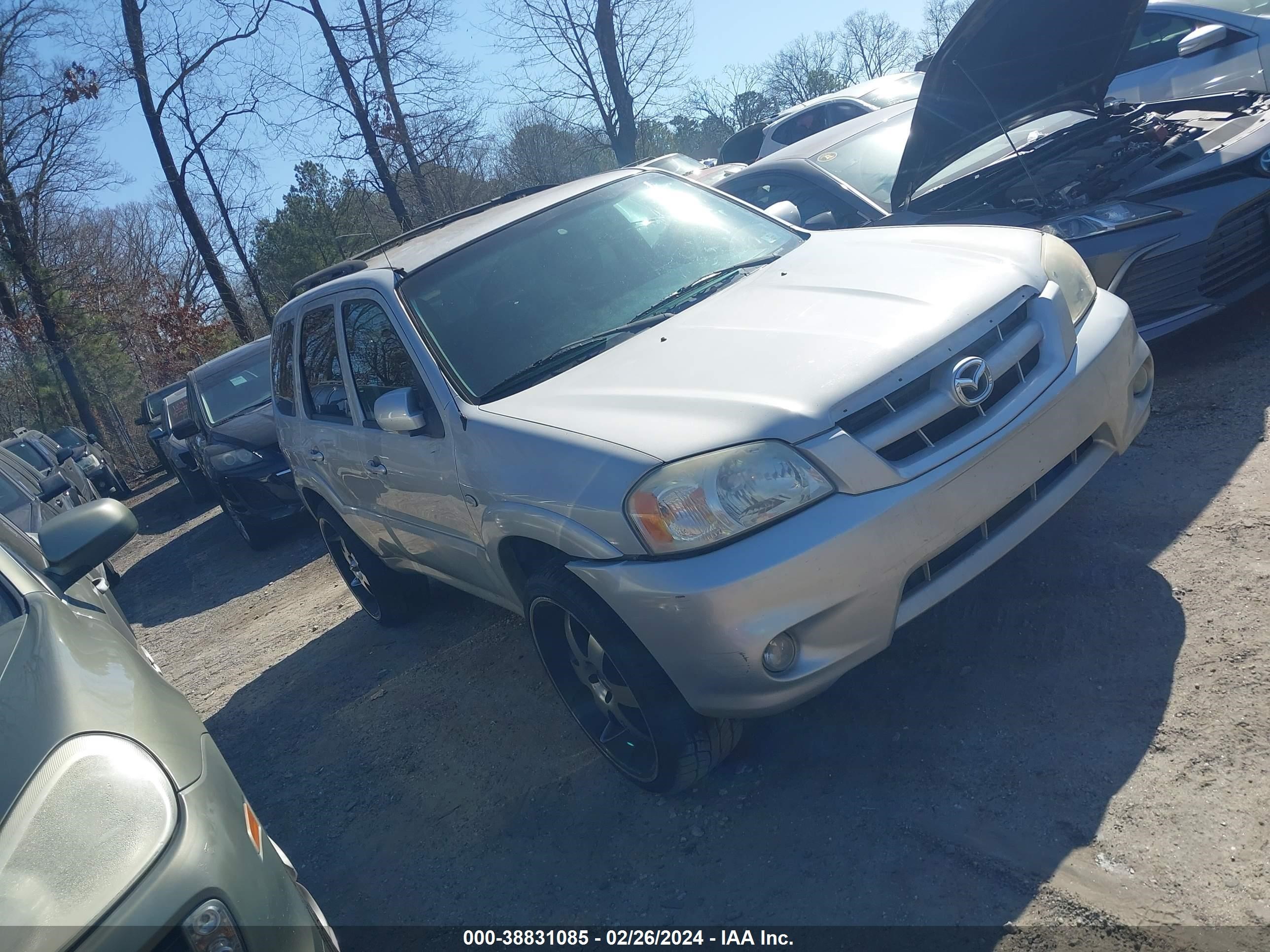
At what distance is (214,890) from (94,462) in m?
16.8

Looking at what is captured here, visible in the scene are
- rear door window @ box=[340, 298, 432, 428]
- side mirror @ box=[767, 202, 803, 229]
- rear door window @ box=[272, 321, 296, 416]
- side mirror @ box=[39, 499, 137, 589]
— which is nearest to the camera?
side mirror @ box=[39, 499, 137, 589]

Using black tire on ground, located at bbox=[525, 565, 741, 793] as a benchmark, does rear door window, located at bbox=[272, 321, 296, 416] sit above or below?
above

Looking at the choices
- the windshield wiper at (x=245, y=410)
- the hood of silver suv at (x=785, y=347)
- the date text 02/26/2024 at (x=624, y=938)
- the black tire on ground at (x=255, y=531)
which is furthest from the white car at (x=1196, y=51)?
the windshield wiper at (x=245, y=410)

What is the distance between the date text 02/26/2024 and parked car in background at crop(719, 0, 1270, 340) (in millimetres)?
3175

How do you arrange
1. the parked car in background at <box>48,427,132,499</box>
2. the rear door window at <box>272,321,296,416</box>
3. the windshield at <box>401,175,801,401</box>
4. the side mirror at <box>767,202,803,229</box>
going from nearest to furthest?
the windshield at <box>401,175,801,401</box> < the side mirror at <box>767,202,803,229</box> < the rear door window at <box>272,321,296,416</box> < the parked car in background at <box>48,427,132,499</box>

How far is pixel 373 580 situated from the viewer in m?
5.47

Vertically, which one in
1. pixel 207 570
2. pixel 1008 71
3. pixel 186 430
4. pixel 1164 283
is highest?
pixel 1008 71

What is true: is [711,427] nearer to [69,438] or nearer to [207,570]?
[207,570]

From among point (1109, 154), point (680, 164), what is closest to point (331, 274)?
point (1109, 154)

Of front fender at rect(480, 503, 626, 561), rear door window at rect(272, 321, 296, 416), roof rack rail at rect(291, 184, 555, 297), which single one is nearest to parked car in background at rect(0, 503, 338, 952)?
front fender at rect(480, 503, 626, 561)

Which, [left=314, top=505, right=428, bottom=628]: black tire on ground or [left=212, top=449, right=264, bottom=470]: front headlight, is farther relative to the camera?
[left=212, top=449, right=264, bottom=470]: front headlight

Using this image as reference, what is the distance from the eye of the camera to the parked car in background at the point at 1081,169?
15.1 feet

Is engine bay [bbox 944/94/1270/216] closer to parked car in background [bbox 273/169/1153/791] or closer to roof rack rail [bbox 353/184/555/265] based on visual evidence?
parked car in background [bbox 273/169/1153/791]

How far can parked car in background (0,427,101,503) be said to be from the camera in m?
12.0
